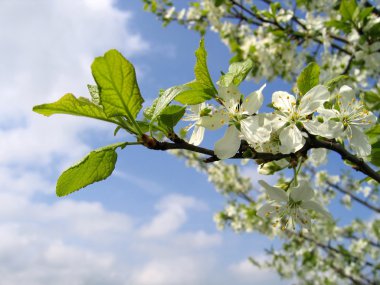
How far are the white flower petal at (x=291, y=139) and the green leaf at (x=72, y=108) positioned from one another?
20.9 inches

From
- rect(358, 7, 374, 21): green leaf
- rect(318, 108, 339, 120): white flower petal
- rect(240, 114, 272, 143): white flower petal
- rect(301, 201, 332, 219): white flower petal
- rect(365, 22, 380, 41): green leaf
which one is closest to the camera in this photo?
rect(240, 114, 272, 143): white flower petal

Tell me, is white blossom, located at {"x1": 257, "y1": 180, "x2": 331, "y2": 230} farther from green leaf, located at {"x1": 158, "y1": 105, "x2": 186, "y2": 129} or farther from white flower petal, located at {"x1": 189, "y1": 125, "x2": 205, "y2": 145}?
green leaf, located at {"x1": 158, "y1": 105, "x2": 186, "y2": 129}

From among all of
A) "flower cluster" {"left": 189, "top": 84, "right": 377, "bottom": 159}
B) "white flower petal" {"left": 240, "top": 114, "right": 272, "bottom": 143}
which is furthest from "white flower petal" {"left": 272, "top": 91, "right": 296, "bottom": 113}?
"white flower petal" {"left": 240, "top": 114, "right": 272, "bottom": 143}

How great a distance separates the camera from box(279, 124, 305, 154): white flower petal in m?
1.16

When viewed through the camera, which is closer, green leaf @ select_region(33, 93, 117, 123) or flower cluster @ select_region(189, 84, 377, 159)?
green leaf @ select_region(33, 93, 117, 123)

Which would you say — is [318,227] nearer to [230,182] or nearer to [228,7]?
[230,182]

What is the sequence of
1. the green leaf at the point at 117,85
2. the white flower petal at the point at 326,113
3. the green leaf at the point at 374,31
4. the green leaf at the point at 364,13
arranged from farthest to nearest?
1. the green leaf at the point at 374,31
2. the green leaf at the point at 364,13
3. the white flower petal at the point at 326,113
4. the green leaf at the point at 117,85

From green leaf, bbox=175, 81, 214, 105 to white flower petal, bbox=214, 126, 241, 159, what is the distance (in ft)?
0.40

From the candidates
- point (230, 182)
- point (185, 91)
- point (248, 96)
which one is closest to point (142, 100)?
point (185, 91)

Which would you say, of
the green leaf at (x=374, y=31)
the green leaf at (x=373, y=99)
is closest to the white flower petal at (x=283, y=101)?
the green leaf at (x=373, y=99)

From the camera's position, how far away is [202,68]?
114 cm

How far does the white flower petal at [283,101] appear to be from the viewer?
128 cm

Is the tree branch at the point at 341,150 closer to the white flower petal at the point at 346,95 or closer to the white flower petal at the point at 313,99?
the white flower petal at the point at 313,99

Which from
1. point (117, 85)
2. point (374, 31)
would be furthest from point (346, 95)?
point (374, 31)
